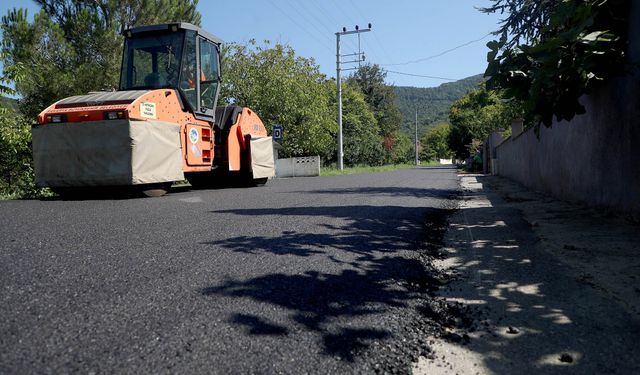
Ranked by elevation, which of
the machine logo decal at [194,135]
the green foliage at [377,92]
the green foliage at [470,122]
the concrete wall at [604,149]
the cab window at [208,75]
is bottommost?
the concrete wall at [604,149]

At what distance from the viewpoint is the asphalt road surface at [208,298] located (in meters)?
1.66

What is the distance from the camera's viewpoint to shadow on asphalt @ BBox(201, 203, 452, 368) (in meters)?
1.93

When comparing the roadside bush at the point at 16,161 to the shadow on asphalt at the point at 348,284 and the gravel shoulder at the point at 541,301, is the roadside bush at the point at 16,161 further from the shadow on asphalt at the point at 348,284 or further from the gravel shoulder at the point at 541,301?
the gravel shoulder at the point at 541,301

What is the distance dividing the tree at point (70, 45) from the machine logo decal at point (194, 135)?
33.0 ft

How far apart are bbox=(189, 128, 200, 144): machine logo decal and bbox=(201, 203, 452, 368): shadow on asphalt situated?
533cm

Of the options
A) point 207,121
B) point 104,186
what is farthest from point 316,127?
point 104,186

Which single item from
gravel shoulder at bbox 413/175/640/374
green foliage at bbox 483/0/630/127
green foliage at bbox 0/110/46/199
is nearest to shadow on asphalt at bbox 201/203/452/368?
gravel shoulder at bbox 413/175/640/374

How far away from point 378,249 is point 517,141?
1073cm

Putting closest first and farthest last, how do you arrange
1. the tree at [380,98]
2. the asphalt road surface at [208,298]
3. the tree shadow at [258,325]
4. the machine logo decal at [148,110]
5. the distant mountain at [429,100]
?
the asphalt road surface at [208,298] → the tree shadow at [258,325] → the machine logo decal at [148,110] → the tree at [380,98] → the distant mountain at [429,100]

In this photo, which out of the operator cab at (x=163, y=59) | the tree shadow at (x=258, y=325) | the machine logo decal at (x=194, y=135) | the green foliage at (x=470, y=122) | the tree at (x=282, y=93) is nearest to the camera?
the tree shadow at (x=258, y=325)

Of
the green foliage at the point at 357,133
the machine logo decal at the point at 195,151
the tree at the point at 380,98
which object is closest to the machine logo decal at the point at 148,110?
the machine logo decal at the point at 195,151

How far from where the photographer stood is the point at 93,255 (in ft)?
10.1

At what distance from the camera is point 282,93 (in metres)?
29.4

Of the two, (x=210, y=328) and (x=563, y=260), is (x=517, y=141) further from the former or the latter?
(x=210, y=328)
